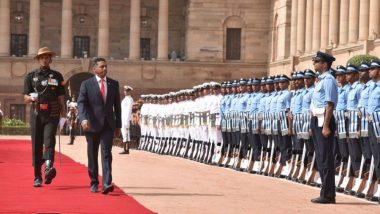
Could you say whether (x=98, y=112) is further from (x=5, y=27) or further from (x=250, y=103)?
(x=5, y=27)

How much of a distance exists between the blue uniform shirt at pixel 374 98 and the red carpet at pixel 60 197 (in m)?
4.81

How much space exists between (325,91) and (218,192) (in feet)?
10.7

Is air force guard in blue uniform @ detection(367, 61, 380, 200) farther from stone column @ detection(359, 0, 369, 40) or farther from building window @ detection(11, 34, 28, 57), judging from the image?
building window @ detection(11, 34, 28, 57)

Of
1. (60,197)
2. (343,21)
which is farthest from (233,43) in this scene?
(60,197)

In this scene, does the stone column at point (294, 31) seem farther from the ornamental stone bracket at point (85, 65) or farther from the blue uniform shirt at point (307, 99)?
the blue uniform shirt at point (307, 99)

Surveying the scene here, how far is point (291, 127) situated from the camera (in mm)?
25891

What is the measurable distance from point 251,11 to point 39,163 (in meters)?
61.4

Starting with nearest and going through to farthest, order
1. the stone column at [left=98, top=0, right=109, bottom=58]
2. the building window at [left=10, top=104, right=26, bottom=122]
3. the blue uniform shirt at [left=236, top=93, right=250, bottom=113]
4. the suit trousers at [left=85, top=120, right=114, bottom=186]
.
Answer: the suit trousers at [left=85, top=120, right=114, bottom=186] < the blue uniform shirt at [left=236, top=93, right=250, bottom=113] < the building window at [left=10, top=104, right=26, bottom=122] < the stone column at [left=98, top=0, right=109, bottom=58]

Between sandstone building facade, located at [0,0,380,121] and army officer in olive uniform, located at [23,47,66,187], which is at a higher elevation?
sandstone building facade, located at [0,0,380,121]

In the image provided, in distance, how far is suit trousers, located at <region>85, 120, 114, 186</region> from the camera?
2006 cm

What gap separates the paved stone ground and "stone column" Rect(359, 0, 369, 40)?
2952 cm

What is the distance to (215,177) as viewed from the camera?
1062 inches

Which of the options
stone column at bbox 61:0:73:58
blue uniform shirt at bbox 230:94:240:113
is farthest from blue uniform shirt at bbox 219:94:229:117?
stone column at bbox 61:0:73:58

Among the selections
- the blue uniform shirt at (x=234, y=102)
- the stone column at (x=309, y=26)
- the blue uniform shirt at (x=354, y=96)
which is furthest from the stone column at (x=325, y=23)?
the blue uniform shirt at (x=354, y=96)
